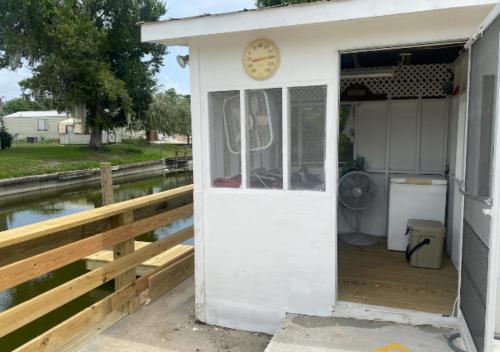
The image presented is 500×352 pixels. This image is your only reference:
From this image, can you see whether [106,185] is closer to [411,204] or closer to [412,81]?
[411,204]

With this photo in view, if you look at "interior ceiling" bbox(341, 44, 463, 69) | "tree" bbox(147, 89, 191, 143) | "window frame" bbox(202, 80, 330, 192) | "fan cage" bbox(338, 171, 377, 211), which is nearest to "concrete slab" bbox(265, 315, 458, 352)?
"window frame" bbox(202, 80, 330, 192)

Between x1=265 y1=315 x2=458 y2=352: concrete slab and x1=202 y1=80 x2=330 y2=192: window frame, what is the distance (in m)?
0.97

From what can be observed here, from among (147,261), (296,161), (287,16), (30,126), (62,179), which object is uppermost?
(30,126)

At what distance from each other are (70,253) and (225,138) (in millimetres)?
1473

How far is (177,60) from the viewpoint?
11.7ft

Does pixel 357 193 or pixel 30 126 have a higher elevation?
pixel 30 126

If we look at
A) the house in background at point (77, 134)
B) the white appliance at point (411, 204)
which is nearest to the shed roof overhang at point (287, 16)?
the white appliance at point (411, 204)

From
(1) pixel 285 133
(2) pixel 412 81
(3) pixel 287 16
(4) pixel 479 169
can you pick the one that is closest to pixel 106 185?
(1) pixel 285 133

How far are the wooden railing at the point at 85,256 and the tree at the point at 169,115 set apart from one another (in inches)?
1097

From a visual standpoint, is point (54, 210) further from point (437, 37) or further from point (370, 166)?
point (437, 37)

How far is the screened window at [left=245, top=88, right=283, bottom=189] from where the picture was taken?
3.21m

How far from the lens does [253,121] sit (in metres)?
3.29

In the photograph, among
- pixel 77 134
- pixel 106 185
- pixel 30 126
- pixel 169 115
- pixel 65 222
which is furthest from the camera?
pixel 30 126

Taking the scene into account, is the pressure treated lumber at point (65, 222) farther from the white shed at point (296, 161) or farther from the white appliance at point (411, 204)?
the white appliance at point (411, 204)
